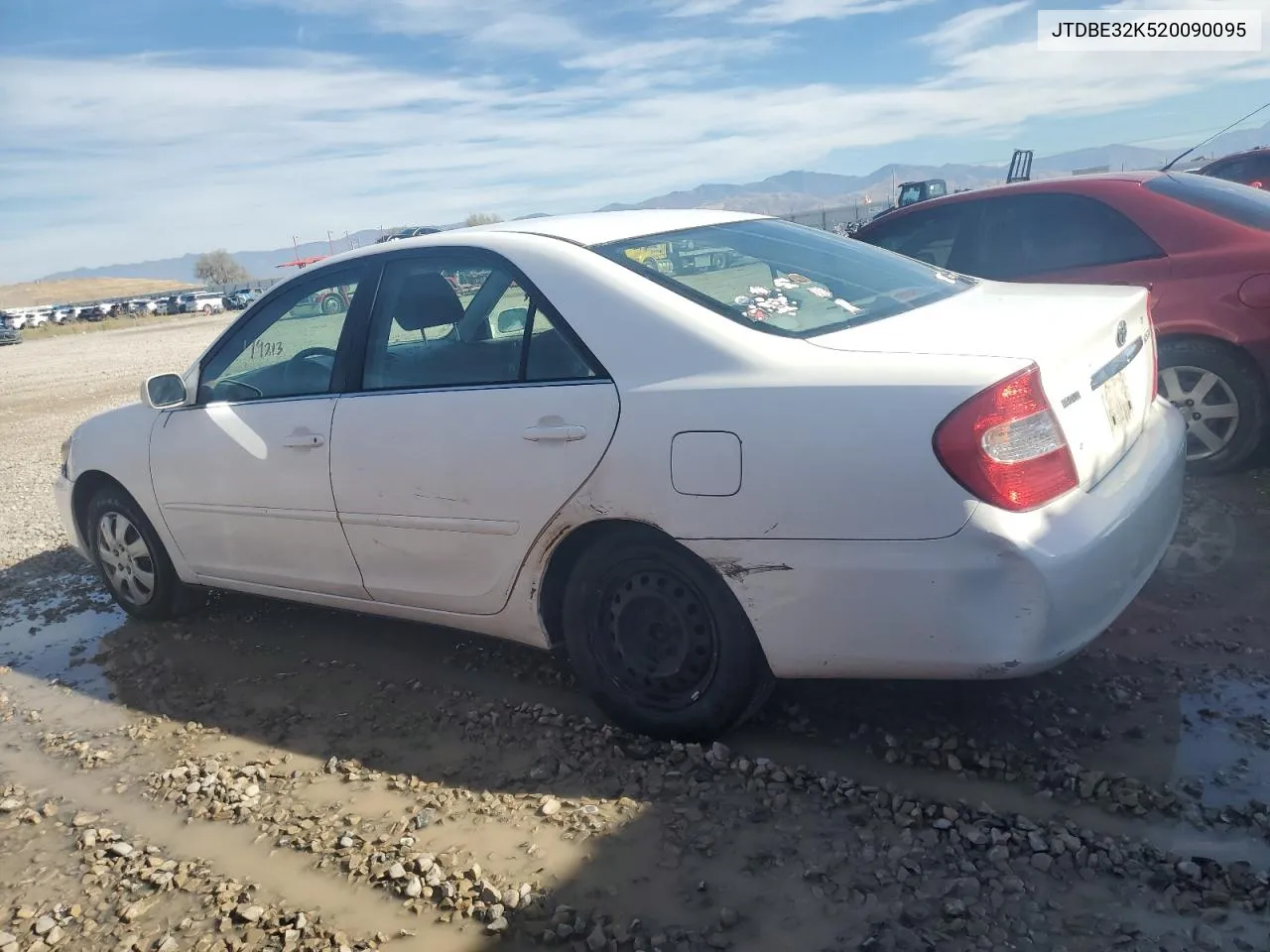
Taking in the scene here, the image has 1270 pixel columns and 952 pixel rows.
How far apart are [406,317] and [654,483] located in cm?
143

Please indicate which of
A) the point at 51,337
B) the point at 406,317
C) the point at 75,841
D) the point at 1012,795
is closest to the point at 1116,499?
the point at 1012,795

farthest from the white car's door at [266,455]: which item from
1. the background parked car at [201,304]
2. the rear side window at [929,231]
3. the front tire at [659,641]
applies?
the background parked car at [201,304]

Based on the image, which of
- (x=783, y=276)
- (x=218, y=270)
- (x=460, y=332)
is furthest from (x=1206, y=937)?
(x=218, y=270)

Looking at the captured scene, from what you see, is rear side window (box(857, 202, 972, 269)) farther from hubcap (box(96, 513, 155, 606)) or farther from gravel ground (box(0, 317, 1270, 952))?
hubcap (box(96, 513, 155, 606))

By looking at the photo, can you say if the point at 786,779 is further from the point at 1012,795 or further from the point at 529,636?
the point at 529,636

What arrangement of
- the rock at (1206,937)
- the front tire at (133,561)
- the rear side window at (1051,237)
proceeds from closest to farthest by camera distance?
the rock at (1206,937) < the front tire at (133,561) < the rear side window at (1051,237)

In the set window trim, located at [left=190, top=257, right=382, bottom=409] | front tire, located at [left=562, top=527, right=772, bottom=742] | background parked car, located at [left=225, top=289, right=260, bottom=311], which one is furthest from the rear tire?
background parked car, located at [left=225, top=289, right=260, bottom=311]

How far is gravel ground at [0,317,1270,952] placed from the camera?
2.49 metres

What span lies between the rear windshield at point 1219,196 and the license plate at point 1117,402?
2.58m

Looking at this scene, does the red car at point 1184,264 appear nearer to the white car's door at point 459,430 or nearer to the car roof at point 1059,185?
the car roof at point 1059,185

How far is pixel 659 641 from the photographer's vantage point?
3.26 m

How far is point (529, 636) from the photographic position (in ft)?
11.7

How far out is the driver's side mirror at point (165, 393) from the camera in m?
4.59

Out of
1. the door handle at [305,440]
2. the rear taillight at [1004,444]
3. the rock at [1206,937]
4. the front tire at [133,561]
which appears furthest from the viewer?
the front tire at [133,561]
